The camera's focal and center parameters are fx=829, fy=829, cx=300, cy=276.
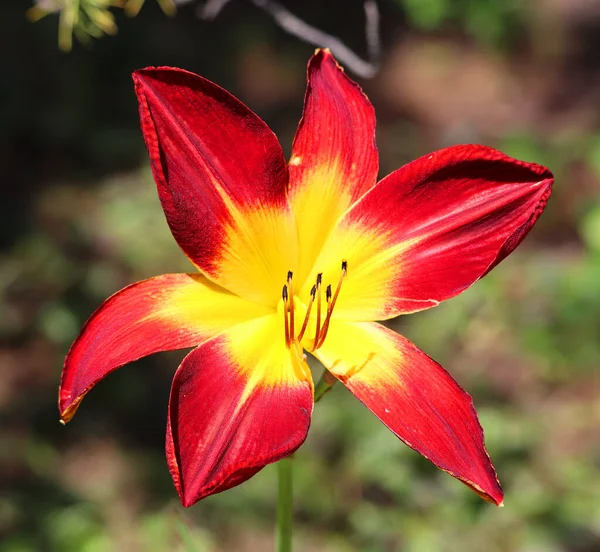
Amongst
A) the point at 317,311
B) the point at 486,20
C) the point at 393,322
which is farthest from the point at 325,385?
the point at 486,20

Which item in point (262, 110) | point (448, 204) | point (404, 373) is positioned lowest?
point (262, 110)

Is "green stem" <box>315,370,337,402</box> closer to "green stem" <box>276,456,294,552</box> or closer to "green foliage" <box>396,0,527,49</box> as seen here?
"green stem" <box>276,456,294,552</box>

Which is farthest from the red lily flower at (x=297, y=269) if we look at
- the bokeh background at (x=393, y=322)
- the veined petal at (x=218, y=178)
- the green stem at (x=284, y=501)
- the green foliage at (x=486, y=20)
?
the green foliage at (x=486, y=20)

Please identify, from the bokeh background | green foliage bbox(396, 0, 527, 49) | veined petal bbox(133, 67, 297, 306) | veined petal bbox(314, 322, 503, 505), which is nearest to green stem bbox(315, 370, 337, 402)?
veined petal bbox(314, 322, 503, 505)

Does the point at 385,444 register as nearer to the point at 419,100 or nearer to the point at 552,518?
the point at 552,518

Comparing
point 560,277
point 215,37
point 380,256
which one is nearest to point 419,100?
point 215,37

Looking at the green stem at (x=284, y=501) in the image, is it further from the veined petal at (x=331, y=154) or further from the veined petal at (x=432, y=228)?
the veined petal at (x=331, y=154)
